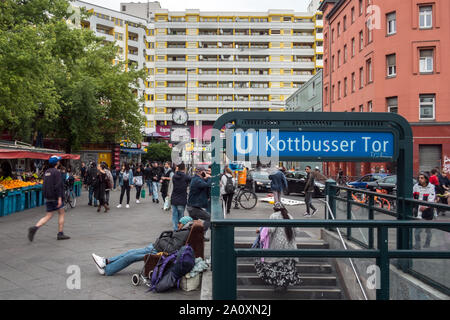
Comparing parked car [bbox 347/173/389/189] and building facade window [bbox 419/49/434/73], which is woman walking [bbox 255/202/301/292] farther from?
building facade window [bbox 419/49/434/73]

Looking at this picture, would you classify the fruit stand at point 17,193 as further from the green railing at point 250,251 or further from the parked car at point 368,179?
the parked car at point 368,179

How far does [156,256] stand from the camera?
6152 mm

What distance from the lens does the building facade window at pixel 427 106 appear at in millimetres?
28828

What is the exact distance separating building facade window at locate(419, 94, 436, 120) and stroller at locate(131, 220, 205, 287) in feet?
89.0

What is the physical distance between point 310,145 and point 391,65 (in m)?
29.4

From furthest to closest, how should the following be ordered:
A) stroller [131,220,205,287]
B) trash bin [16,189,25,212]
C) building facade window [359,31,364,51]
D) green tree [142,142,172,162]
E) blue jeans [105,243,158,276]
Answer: green tree [142,142,172,162]
building facade window [359,31,364,51]
trash bin [16,189,25,212]
blue jeans [105,243,158,276]
stroller [131,220,205,287]

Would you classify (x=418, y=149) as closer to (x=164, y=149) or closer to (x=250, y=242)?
(x=250, y=242)

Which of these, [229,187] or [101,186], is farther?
[101,186]

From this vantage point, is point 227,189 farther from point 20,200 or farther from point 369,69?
point 369,69

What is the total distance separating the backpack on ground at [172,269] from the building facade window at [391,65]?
28.5 metres

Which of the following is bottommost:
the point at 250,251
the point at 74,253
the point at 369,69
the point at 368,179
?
the point at 74,253

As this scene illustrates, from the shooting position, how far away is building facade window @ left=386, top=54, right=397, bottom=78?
1185 inches

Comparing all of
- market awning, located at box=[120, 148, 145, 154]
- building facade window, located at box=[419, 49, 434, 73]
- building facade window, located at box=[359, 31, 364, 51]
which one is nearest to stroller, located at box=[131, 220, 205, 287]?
building facade window, located at box=[419, 49, 434, 73]

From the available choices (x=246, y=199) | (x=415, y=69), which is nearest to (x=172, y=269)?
(x=246, y=199)
